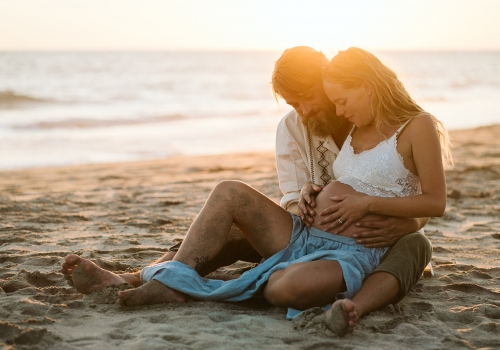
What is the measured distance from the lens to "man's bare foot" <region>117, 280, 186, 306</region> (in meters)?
3.11

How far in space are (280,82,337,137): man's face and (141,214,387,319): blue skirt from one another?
790mm

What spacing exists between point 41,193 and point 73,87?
20.8m

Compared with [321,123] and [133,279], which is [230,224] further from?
[321,123]

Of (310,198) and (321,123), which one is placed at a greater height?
(321,123)

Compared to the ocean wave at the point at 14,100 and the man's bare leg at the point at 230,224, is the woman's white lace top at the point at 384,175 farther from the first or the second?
the ocean wave at the point at 14,100

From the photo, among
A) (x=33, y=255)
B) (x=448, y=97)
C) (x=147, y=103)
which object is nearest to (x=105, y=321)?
(x=33, y=255)

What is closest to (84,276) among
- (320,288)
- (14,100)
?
(320,288)

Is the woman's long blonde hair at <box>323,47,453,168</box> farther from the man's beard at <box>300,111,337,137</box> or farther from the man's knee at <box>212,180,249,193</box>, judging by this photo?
the man's knee at <box>212,180,249,193</box>

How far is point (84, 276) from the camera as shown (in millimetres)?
3250

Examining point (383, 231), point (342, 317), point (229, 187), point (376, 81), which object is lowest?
point (342, 317)

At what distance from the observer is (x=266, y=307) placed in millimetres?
3303

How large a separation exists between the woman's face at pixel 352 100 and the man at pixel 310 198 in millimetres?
244

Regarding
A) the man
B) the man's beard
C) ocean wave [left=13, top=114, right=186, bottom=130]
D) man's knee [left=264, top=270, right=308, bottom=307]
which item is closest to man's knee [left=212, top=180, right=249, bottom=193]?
the man

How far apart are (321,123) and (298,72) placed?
39 cm
